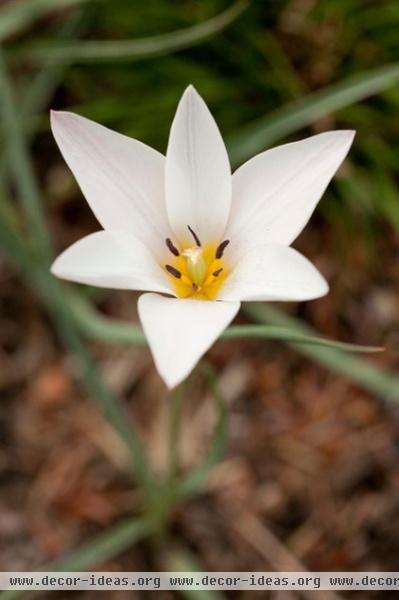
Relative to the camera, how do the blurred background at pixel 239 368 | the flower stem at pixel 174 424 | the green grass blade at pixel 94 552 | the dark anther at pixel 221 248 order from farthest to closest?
the blurred background at pixel 239 368 < the green grass blade at pixel 94 552 < the flower stem at pixel 174 424 < the dark anther at pixel 221 248

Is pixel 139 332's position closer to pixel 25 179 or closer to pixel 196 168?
pixel 196 168

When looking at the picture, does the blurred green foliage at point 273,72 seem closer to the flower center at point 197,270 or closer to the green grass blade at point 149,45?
the green grass blade at point 149,45

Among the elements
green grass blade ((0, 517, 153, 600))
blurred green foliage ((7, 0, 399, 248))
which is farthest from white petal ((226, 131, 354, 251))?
blurred green foliage ((7, 0, 399, 248))

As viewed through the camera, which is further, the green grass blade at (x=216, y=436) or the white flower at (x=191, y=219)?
the green grass blade at (x=216, y=436)

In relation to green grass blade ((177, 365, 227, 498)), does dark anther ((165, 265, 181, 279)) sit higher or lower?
higher

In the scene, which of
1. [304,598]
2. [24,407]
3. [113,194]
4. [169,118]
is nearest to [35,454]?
[24,407]

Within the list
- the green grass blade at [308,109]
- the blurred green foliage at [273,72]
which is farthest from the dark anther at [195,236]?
the blurred green foliage at [273,72]

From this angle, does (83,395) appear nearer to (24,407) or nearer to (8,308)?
(24,407)

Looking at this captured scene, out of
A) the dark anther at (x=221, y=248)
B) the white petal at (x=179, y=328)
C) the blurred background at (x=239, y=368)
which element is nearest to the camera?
the white petal at (x=179, y=328)

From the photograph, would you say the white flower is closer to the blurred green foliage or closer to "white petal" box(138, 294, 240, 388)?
"white petal" box(138, 294, 240, 388)
